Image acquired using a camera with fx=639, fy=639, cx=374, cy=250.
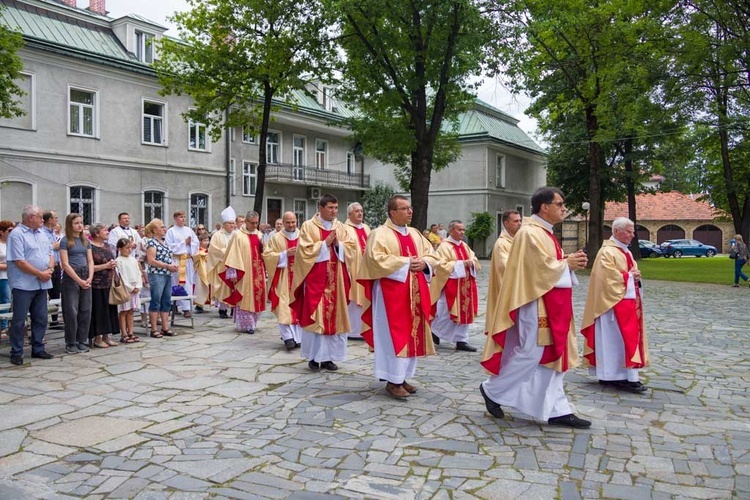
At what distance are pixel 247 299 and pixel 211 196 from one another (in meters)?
18.8

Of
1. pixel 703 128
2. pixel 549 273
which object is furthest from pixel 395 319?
pixel 703 128

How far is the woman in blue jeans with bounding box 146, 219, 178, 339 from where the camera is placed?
9.66 metres

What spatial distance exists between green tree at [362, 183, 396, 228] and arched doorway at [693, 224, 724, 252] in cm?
3746

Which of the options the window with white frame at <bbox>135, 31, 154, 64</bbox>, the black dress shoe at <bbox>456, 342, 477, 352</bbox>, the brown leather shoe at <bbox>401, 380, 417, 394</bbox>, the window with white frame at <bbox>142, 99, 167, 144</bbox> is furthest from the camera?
the window with white frame at <bbox>135, 31, 154, 64</bbox>

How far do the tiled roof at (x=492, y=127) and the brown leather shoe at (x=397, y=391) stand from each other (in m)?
31.7

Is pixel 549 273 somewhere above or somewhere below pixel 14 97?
below

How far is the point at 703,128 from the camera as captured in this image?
79.8 ft

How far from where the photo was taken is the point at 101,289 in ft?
29.5

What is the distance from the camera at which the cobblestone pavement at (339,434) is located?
4.14 m

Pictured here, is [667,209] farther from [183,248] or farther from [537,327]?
[537,327]

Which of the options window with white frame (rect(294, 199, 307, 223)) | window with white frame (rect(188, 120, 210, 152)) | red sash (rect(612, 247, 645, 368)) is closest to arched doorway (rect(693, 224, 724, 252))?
window with white frame (rect(294, 199, 307, 223))

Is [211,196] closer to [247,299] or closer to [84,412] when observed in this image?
[247,299]

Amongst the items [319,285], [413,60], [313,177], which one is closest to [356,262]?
[319,285]

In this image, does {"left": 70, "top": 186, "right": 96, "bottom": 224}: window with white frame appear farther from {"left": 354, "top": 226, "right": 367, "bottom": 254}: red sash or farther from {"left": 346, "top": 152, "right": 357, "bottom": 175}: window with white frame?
{"left": 354, "top": 226, "right": 367, "bottom": 254}: red sash
